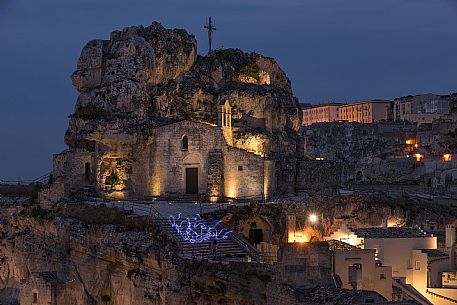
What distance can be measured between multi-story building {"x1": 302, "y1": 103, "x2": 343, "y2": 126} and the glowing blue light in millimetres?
87321

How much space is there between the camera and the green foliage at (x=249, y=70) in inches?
2115

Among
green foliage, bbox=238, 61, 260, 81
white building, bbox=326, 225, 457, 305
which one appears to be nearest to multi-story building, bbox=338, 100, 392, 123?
green foliage, bbox=238, 61, 260, 81

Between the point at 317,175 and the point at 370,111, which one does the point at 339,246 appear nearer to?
the point at 317,175

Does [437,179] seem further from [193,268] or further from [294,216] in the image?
[193,268]

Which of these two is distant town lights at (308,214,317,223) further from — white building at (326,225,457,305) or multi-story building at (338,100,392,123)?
multi-story building at (338,100,392,123)

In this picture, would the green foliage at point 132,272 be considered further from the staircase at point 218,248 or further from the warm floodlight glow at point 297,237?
the warm floodlight glow at point 297,237

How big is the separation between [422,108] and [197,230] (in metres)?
79.9

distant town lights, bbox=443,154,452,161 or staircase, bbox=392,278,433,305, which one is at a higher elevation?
distant town lights, bbox=443,154,452,161

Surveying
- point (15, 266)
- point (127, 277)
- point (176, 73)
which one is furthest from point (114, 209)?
point (176, 73)

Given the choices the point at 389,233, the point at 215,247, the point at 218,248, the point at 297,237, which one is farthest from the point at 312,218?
the point at 215,247

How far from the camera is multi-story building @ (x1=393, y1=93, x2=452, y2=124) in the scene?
10712 centimetres

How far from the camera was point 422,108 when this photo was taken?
362ft

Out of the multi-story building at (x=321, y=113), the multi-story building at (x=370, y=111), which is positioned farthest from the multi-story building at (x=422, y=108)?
the multi-story building at (x=321, y=113)

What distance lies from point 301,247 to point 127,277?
11942mm
